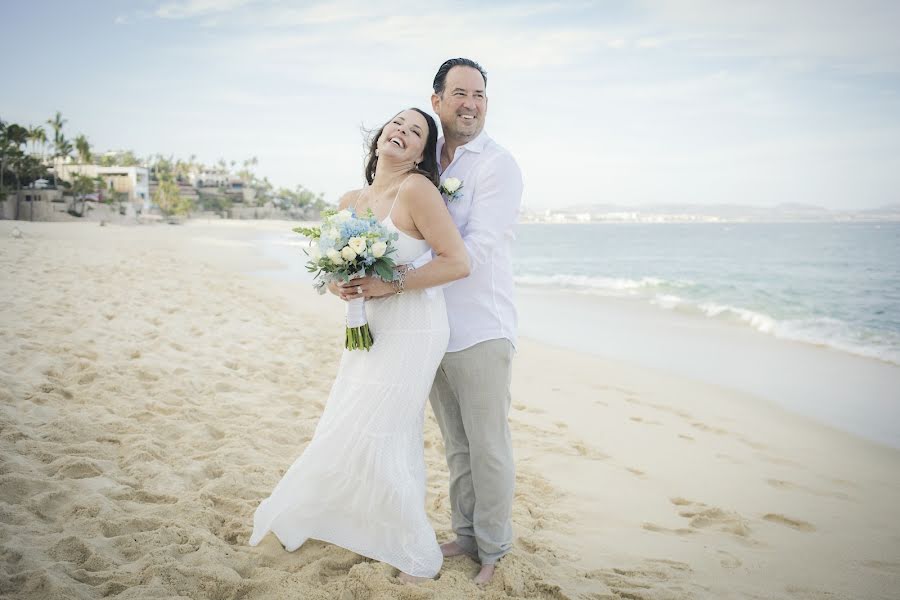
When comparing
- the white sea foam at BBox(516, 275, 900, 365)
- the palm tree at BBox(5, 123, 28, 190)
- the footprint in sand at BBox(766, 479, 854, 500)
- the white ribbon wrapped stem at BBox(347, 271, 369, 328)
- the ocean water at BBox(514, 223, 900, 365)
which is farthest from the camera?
the palm tree at BBox(5, 123, 28, 190)

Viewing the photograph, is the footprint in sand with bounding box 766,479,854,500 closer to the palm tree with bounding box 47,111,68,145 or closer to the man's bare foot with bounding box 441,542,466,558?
the man's bare foot with bounding box 441,542,466,558

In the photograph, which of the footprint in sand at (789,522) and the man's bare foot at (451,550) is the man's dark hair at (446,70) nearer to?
the man's bare foot at (451,550)

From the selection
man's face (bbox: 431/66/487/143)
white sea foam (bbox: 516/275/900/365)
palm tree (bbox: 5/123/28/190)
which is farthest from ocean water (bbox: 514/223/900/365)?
palm tree (bbox: 5/123/28/190)

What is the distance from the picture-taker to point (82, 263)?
532 inches

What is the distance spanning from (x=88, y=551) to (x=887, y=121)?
2265 inches

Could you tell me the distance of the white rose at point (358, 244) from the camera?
8.36 feet

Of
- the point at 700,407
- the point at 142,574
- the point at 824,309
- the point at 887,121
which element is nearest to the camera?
the point at 142,574

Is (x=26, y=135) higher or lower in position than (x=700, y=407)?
higher

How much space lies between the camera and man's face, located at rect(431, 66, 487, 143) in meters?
2.88

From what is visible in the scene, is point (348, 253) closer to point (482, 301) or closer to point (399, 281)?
point (399, 281)

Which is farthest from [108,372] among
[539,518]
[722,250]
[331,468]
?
[722,250]

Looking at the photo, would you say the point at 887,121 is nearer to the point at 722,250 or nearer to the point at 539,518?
the point at 722,250

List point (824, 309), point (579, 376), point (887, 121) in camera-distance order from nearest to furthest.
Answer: point (579, 376), point (824, 309), point (887, 121)

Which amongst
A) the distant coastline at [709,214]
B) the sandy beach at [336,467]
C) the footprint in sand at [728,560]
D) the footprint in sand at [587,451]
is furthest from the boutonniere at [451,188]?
the distant coastline at [709,214]
